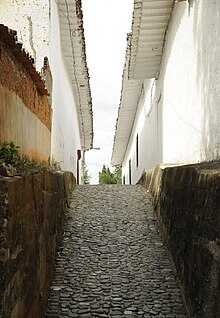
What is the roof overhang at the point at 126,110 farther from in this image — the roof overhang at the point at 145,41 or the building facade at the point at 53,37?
the building facade at the point at 53,37

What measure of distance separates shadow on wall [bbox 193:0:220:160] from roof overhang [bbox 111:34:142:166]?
3.45 metres

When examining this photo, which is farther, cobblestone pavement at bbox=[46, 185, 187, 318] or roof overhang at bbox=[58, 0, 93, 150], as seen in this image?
roof overhang at bbox=[58, 0, 93, 150]

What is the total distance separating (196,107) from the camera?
5.86 meters

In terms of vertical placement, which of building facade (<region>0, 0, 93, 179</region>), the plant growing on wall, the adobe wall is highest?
building facade (<region>0, 0, 93, 179</region>)

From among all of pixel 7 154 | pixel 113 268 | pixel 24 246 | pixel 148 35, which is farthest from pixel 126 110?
pixel 24 246

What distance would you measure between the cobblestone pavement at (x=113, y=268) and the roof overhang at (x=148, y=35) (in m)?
3.42

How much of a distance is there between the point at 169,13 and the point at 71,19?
183 cm

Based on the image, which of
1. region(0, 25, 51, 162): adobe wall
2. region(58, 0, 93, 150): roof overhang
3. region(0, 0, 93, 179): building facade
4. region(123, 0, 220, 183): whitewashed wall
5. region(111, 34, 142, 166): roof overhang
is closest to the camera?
region(0, 25, 51, 162): adobe wall

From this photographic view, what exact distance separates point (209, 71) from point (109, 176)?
28881mm

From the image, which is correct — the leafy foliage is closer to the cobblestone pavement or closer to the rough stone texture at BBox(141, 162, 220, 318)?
the cobblestone pavement

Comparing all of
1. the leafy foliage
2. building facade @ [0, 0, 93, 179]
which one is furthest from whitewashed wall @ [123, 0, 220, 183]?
the leafy foliage

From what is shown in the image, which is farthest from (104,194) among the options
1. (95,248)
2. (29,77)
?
(29,77)

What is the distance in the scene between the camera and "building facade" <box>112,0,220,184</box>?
505 centimetres

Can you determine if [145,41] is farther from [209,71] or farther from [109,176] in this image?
[109,176]
